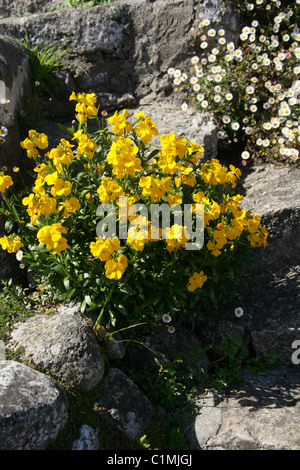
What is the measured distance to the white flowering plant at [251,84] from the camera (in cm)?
470

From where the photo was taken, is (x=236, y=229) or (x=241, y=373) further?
(x=241, y=373)

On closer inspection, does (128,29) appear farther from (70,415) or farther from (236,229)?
(70,415)

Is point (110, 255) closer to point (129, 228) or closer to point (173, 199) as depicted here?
point (129, 228)

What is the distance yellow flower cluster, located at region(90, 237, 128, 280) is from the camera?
8.17ft

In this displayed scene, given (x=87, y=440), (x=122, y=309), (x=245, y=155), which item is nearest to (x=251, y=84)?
(x=245, y=155)

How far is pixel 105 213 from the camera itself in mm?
3004

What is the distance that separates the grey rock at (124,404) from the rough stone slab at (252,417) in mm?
346

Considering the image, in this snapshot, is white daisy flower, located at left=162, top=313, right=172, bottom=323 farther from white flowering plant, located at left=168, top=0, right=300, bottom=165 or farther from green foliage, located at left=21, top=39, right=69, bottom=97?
green foliage, located at left=21, top=39, right=69, bottom=97

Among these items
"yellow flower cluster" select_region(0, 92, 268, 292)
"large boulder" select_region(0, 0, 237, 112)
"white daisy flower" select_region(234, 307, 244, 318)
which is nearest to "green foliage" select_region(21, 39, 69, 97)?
"large boulder" select_region(0, 0, 237, 112)

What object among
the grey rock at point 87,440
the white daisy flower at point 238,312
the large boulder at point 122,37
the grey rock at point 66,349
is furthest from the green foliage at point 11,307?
the large boulder at point 122,37

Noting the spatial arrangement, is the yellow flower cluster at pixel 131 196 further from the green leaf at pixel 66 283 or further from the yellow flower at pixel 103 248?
the green leaf at pixel 66 283

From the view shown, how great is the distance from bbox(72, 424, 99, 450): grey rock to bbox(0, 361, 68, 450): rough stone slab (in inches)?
5.4

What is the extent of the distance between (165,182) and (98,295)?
37.4 inches
